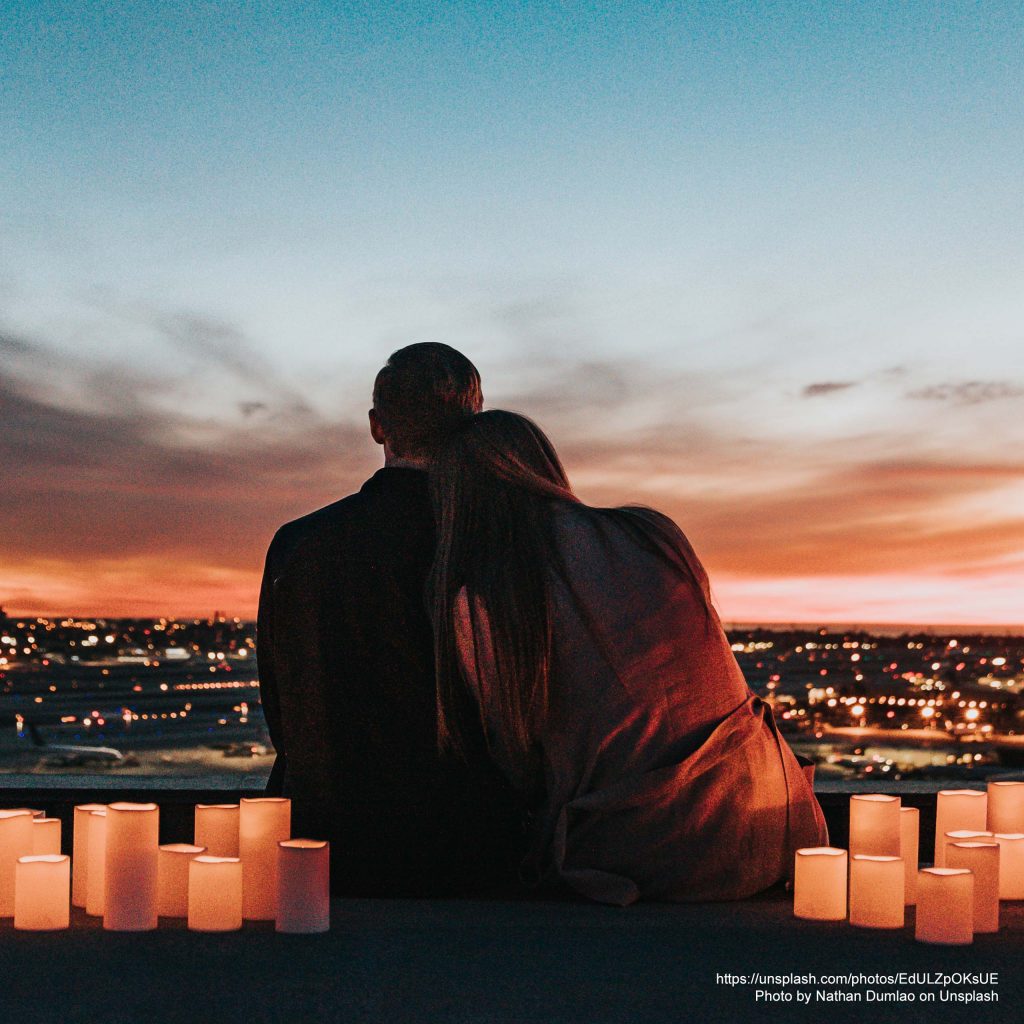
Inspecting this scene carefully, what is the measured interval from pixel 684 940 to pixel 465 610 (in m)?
0.69

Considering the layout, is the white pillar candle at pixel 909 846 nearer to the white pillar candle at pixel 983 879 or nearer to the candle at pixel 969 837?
the candle at pixel 969 837

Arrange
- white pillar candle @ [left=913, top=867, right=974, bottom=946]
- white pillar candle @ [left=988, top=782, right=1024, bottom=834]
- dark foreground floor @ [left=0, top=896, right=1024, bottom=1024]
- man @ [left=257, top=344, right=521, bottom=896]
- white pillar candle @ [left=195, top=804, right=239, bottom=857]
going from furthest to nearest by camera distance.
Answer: white pillar candle @ [left=988, top=782, right=1024, bottom=834], white pillar candle @ [left=195, top=804, right=239, bottom=857], man @ [left=257, top=344, right=521, bottom=896], white pillar candle @ [left=913, top=867, right=974, bottom=946], dark foreground floor @ [left=0, top=896, right=1024, bottom=1024]

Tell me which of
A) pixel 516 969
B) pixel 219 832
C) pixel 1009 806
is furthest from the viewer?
pixel 1009 806

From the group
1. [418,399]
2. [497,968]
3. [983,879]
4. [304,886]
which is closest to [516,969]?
[497,968]

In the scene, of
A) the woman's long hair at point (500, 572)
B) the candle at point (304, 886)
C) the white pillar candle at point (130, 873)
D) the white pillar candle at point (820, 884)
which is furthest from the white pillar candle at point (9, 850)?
the white pillar candle at point (820, 884)

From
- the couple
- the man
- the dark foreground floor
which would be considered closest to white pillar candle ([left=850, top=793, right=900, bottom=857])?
the couple

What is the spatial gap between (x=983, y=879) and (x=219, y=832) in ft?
4.63

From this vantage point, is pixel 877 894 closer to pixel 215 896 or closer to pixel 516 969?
pixel 516 969

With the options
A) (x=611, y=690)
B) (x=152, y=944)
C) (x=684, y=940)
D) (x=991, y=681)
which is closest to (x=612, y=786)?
(x=611, y=690)

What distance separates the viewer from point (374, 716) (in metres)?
2.56

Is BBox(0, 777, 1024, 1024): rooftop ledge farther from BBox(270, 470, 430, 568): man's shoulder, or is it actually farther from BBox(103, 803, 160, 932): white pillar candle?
BBox(270, 470, 430, 568): man's shoulder

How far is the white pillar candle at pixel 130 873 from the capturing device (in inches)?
91.9

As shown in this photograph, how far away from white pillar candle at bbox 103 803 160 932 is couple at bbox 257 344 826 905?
33 cm

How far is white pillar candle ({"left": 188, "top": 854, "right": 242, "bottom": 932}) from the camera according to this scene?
2.31 m
